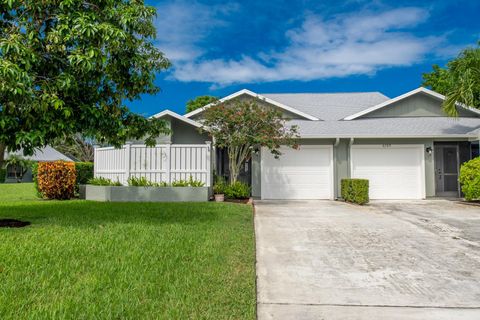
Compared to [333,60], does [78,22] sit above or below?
below

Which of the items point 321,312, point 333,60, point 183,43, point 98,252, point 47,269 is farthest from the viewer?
point 333,60

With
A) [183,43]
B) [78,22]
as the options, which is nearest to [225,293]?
[78,22]

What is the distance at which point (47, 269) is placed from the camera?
13.3 ft

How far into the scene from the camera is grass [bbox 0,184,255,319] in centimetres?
301

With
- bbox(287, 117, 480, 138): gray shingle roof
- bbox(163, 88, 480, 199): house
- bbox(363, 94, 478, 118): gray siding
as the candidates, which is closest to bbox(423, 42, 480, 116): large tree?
bbox(287, 117, 480, 138): gray shingle roof

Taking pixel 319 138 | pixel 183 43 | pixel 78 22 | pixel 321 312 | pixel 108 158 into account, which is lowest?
pixel 321 312

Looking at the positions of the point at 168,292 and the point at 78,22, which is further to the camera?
the point at 78,22

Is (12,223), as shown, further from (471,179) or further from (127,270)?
(471,179)

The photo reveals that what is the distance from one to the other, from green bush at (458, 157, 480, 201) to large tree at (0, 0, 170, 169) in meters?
11.9

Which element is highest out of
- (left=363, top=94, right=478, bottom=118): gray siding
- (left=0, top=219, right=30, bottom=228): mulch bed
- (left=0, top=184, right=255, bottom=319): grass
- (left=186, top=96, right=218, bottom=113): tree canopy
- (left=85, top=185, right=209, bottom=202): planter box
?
(left=186, top=96, right=218, bottom=113): tree canopy

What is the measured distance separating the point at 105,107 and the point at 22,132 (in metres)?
1.57

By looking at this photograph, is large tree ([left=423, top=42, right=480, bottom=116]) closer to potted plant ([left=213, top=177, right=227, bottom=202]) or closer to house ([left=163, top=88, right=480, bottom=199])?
house ([left=163, top=88, right=480, bottom=199])

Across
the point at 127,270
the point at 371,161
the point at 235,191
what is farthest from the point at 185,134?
the point at 127,270

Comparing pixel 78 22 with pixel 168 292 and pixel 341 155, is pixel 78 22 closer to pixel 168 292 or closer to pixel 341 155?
pixel 168 292
